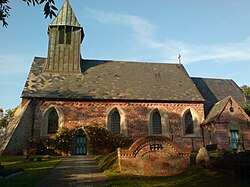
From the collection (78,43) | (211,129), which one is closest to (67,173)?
(211,129)

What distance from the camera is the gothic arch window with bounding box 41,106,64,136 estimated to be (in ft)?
71.9

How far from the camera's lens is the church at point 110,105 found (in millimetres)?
21984

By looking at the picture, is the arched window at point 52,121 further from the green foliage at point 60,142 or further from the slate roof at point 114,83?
the slate roof at point 114,83

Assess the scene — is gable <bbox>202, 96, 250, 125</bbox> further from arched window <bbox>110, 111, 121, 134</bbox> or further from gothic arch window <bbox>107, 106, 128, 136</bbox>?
arched window <bbox>110, 111, 121, 134</bbox>

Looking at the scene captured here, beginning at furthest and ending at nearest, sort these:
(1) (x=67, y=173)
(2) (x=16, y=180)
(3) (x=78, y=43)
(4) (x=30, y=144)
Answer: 1. (3) (x=78, y=43)
2. (4) (x=30, y=144)
3. (1) (x=67, y=173)
4. (2) (x=16, y=180)

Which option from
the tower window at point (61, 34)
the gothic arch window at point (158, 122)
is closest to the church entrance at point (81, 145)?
the gothic arch window at point (158, 122)

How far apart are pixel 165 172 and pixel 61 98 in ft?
43.9

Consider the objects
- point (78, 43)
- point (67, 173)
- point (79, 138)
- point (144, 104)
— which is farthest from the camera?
Answer: point (78, 43)

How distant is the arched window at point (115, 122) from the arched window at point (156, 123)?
324 cm

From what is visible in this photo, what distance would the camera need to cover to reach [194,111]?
2445 centimetres

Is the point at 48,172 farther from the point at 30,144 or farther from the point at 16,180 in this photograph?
the point at 30,144

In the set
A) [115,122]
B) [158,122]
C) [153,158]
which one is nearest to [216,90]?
[158,122]

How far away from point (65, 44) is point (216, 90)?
1748 centimetres

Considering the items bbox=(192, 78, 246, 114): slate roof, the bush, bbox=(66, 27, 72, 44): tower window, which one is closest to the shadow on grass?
the bush
